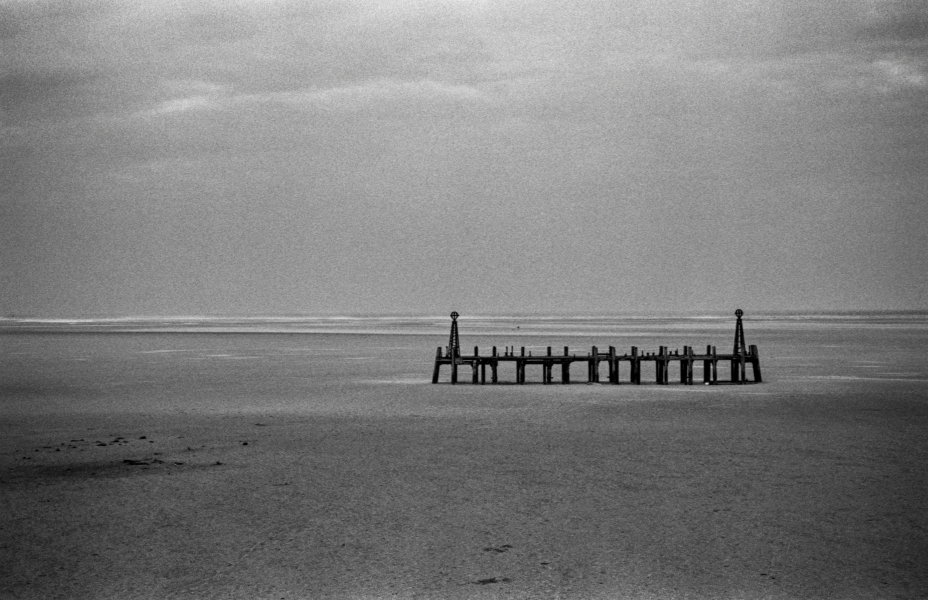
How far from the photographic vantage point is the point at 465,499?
43.5 feet

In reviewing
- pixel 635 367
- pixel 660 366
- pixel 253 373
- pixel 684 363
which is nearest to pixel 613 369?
pixel 635 367

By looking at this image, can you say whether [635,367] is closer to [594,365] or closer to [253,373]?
[594,365]

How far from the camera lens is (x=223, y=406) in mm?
26188

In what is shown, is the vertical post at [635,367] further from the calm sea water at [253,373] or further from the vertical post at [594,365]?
the calm sea water at [253,373]

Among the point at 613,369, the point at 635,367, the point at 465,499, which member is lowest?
the point at 465,499

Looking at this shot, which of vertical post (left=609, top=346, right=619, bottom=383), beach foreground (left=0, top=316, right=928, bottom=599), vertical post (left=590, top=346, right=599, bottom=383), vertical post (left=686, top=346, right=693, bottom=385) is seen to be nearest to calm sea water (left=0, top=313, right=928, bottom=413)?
beach foreground (left=0, top=316, right=928, bottom=599)

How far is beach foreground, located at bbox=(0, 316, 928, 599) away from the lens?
31.1 ft

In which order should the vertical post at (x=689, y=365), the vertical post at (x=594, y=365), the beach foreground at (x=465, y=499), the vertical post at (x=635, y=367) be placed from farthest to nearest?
the vertical post at (x=594, y=365), the vertical post at (x=635, y=367), the vertical post at (x=689, y=365), the beach foreground at (x=465, y=499)

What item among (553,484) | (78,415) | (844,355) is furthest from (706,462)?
(844,355)

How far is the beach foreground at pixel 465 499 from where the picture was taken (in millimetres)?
9484

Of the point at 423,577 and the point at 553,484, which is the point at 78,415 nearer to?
the point at 553,484

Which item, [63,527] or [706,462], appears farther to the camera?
[706,462]

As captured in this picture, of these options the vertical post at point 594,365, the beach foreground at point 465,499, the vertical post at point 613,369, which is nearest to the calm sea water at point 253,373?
the beach foreground at point 465,499

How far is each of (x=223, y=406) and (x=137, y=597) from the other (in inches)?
696
